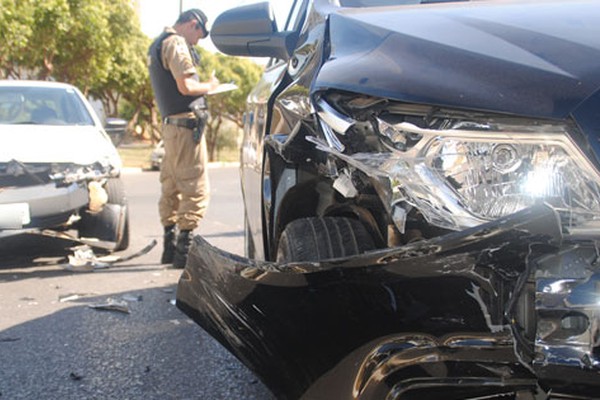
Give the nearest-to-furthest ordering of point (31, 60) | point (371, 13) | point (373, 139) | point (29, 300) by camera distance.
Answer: point (373, 139)
point (371, 13)
point (29, 300)
point (31, 60)

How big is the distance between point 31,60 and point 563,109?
2075cm

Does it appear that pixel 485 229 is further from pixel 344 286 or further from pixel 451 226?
pixel 344 286

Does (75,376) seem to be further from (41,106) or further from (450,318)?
(41,106)

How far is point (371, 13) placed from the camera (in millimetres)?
2070

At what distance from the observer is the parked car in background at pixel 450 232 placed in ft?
4.56

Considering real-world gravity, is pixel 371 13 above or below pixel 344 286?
above

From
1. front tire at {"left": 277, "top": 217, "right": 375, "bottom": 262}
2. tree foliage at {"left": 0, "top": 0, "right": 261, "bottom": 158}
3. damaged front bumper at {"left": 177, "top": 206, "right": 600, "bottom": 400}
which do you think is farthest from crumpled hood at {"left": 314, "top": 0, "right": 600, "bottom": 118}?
tree foliage at {"left": 0, "top": 0, "right": 261, "bottom": 158}

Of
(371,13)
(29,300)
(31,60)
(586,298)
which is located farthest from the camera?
(31,60)

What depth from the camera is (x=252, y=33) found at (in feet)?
8.96

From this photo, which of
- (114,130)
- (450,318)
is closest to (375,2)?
(450,318)

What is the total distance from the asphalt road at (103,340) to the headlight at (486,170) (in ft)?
5.28

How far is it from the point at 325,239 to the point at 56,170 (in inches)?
153

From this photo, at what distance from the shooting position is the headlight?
56.7 inches

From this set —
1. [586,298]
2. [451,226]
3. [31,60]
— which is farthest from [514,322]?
[31,60]
